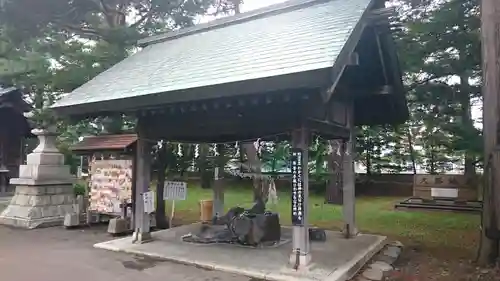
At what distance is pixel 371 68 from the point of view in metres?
7.29

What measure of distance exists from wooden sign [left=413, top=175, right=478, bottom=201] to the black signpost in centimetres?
968

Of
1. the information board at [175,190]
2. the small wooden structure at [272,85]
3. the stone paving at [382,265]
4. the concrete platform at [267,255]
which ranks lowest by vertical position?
the stone paving at [382,265]

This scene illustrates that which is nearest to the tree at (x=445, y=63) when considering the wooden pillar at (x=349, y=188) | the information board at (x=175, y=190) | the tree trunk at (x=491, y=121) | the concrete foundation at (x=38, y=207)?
the tree trunk at (x=491, y=121)

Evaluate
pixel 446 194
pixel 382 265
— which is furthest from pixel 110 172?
pixel 446 194

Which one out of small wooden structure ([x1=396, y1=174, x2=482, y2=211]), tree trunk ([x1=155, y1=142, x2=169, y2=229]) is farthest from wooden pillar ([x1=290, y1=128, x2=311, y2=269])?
small wooden structure ([x1=396, y1=174, x2=482, y2=211])

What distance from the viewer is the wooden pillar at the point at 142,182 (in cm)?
732

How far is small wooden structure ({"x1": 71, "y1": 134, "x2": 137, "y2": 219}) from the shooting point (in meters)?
8.92

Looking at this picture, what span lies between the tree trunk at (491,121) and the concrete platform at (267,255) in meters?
1.79

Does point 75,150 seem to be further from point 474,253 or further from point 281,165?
point 281,165

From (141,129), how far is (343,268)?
14.2 feet

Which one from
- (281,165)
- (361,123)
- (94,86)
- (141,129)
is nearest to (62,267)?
(141,129)

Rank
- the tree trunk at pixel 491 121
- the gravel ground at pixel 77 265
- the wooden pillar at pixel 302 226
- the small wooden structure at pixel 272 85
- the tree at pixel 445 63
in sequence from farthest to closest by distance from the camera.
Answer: the tree at pixel 445 63 < the tree trunk at pixel 491 121 < the wooden pillar at pixel 302 226 < the gravel ground at pixel 77 265 < the small wooden structure at pixel 272 85

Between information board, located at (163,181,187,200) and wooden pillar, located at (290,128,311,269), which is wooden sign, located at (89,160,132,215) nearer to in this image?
information board, located at (163,181,187,200)

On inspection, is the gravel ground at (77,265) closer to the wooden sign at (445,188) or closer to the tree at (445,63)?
the tree at (445,63)
